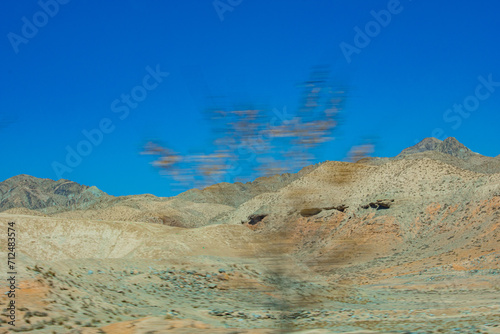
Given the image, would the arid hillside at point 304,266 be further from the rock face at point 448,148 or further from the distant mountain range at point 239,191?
the rock face at point 448,148

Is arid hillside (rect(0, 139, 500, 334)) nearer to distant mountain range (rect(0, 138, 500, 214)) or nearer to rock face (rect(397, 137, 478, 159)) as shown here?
distant mountain range (rect(0, 138, 500, 214))

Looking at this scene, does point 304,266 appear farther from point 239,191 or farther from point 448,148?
point 448,148

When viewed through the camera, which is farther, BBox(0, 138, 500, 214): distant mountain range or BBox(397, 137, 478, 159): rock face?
BBox(397, 137, 478, 159): rock face

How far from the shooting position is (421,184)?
45625 millimetres

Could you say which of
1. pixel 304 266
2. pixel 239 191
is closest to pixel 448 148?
pixel 239 191

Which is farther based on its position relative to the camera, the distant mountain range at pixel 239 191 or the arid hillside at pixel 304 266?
the distant mountain range at pixel 239 191

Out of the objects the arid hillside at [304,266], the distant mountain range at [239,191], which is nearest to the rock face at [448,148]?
the distant mountain range at [239,191]

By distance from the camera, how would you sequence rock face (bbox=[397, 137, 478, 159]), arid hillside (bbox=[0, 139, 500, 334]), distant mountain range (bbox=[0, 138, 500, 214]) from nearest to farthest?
arid hillside (bbox=[0, 139, 500, 334])
distant mountain range (bbox=[0, 138, 500, 214])
rock face (bbox=[397, 137, 478, 159])

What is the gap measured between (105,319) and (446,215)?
3364 cm

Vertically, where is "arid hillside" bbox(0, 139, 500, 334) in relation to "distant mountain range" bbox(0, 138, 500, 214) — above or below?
below

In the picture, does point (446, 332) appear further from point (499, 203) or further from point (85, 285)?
point (499, 203)

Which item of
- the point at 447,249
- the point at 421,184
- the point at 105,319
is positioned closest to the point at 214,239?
the point at 447,249

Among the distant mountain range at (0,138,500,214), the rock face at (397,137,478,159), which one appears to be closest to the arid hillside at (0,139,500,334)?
the distant mountain range at (0,138,500,214)

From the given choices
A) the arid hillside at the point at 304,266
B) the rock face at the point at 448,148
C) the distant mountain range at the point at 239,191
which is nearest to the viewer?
the arid hillside at the point at 304,266
